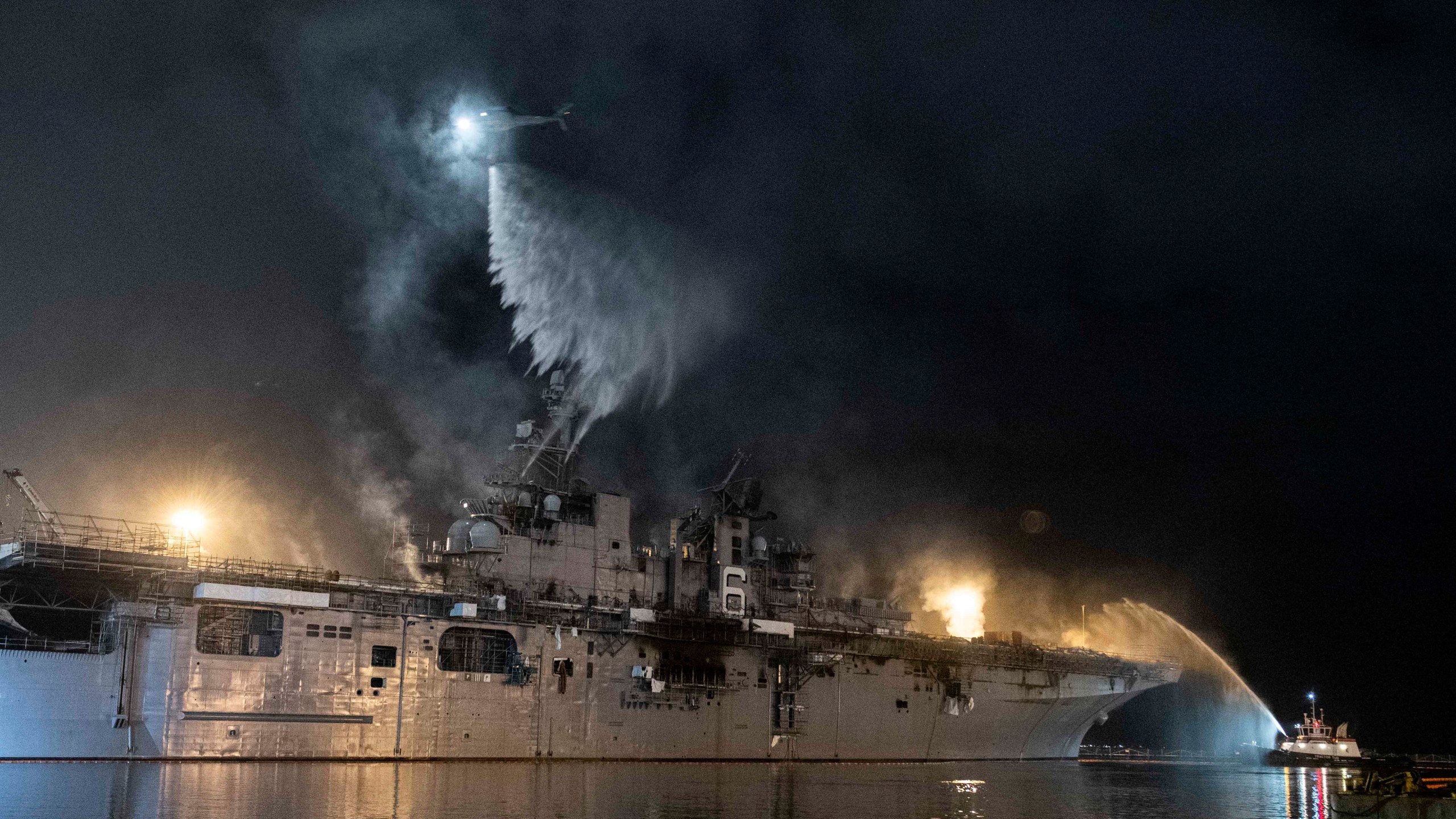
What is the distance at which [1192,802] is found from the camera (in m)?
36.9

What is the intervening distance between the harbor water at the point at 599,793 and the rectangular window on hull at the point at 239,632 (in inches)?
156

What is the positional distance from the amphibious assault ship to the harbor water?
2.02m

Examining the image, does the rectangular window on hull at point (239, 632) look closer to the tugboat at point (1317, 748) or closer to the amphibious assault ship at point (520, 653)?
the amphibious assault ship at point (520, 653)

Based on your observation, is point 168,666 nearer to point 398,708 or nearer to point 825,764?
point 398,708

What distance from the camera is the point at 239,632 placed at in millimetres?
42188

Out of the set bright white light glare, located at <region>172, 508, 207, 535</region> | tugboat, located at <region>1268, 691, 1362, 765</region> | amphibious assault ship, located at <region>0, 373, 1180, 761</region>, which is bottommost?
tugboat, located at <region>1268, 691, 1362, 765</region>

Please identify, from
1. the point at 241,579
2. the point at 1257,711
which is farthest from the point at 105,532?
the point at 1257,711

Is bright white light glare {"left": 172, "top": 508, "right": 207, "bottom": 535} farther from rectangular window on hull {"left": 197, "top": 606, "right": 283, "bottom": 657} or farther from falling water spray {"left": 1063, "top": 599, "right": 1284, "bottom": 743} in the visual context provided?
falling water spray {"left": 1063, "top": 599, "right": 1284, "bottom": 743}

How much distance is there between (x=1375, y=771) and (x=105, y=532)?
3938 centimetres

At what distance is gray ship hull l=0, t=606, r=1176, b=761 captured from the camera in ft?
130

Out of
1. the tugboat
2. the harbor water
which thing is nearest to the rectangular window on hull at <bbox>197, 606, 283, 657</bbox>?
the harbor water

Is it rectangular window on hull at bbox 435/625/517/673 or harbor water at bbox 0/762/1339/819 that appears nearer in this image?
harbor water at bbox 0/762/1339/819

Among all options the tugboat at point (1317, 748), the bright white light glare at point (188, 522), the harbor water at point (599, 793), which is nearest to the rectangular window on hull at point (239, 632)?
the bright white light glare at point (188, 522)

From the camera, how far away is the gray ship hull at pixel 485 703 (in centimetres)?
3962
